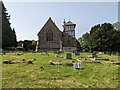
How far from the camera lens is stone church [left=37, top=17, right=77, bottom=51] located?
79244 millimetres

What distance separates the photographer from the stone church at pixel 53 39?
7924 cm

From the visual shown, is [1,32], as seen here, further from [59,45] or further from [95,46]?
Result: [95,46]

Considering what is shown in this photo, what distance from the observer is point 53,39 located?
8125cm

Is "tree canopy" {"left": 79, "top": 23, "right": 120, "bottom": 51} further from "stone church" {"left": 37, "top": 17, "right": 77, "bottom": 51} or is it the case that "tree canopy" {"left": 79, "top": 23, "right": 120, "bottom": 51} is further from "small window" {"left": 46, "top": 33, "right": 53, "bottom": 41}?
"small window" {"left": 46, "top": 33, "right": 53, "bottom": 41}

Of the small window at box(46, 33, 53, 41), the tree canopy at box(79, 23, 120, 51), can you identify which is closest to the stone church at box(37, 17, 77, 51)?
the small window at box(46, 33, 53, 41)

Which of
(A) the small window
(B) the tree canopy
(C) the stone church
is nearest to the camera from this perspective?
(B) the tree canopy

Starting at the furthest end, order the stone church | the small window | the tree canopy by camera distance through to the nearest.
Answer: the small window < the stone church < the tree canopy

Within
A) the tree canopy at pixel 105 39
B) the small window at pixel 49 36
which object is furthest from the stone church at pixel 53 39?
the tree canopy at pixel 105 39

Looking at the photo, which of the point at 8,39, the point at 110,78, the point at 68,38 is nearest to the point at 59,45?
the point at 68,38

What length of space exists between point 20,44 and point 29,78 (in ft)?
274

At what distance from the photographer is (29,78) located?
43.9 ft

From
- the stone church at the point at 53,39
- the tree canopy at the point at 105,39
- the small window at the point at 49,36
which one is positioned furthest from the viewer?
the small window at the point at 49,36

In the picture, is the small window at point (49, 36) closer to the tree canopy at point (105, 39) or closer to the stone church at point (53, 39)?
the stone church at point (53, 39)

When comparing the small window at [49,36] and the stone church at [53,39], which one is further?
the small window at [49,36]
